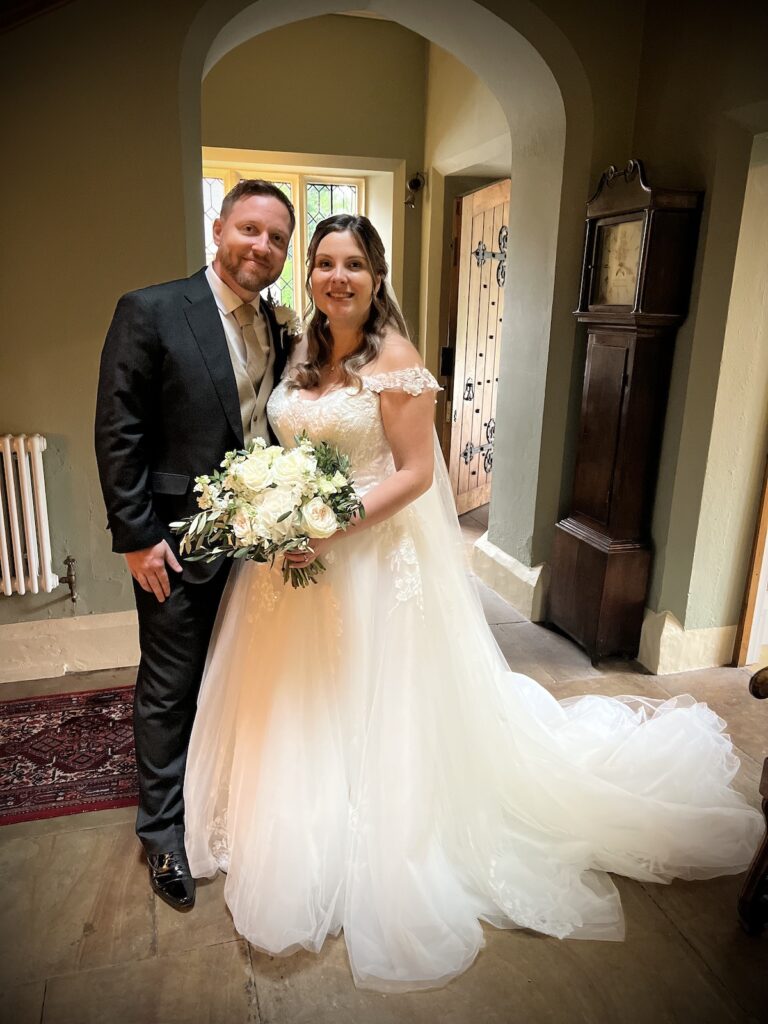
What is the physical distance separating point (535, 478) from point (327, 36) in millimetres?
3114

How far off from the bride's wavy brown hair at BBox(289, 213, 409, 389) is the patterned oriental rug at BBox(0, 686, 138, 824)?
1472mm

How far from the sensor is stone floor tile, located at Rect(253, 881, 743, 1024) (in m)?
1.71

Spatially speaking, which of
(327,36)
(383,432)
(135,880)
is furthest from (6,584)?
(327,36)

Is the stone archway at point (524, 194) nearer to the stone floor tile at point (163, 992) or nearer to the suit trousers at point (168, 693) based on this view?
the suit trousers at point (168, 693)

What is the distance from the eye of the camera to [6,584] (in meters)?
2.97

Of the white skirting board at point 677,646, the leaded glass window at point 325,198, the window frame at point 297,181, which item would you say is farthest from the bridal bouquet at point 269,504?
the leaded glass window at point 325,198

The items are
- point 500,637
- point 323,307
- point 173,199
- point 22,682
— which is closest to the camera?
point 323,307

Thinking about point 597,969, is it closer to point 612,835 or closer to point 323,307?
point 612,835

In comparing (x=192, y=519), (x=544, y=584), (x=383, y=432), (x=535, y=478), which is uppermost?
(x=383, y=432)

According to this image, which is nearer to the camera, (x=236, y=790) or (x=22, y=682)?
(x=236, y=790)

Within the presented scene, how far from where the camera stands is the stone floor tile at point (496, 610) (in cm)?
379

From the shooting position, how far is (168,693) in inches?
80.0

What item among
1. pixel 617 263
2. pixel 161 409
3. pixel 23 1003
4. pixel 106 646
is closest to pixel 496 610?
pixel 617 263

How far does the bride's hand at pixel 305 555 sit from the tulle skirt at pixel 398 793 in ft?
0.33
